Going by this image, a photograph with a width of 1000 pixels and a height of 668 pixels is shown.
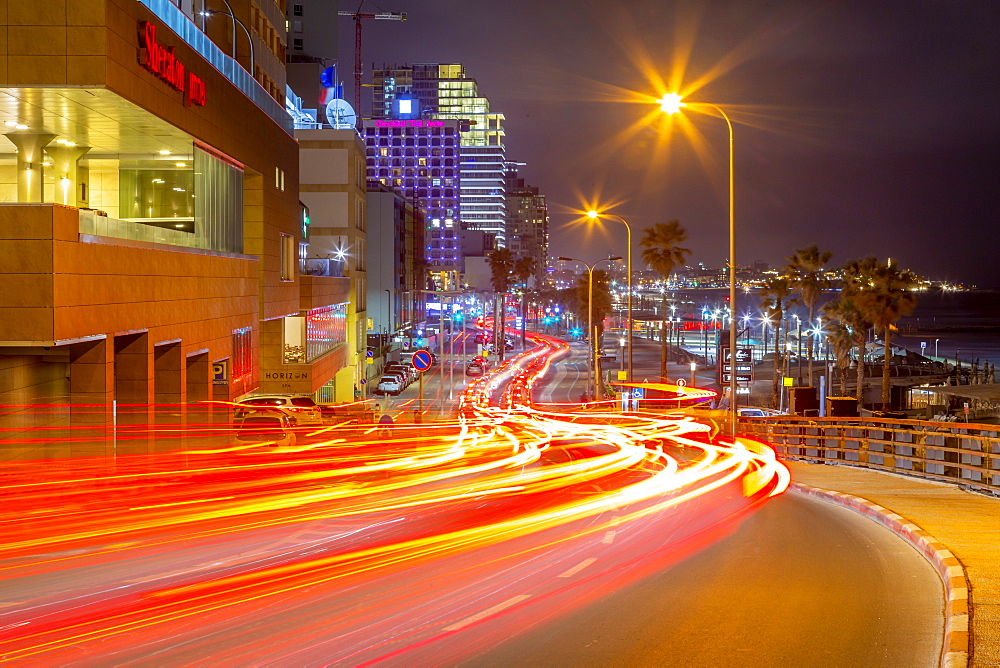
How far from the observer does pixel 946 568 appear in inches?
382

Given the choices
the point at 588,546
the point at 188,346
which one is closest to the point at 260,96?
the point at 188,346

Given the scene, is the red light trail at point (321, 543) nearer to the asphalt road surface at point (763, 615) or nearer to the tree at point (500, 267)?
the asphalt road surface at point (763, 615)

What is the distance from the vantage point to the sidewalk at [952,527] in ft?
24.7

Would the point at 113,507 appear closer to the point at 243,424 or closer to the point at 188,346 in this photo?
the point at 188,346

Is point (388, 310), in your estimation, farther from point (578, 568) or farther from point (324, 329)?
point (578, 568)

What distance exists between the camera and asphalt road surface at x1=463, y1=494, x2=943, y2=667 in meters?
7.57

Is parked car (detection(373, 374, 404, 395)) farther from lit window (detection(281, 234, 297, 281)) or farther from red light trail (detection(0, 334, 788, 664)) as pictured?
red light trail (detection(0, 334, 788, 664))

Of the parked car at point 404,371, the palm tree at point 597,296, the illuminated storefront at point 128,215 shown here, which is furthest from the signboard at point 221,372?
the palm tree at point 597,296

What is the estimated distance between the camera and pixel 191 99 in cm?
2325

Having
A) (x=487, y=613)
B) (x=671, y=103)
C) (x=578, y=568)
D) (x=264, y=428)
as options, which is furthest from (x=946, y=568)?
(x=264, y=428)

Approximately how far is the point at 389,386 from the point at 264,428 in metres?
41.9

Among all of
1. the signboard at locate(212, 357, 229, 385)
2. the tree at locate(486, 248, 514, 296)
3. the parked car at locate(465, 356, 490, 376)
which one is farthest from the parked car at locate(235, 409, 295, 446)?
the tree at locate(486, 248, 514, 296)

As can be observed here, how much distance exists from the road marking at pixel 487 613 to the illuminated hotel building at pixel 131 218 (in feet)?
34.7

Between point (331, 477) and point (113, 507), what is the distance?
5.74 metres
